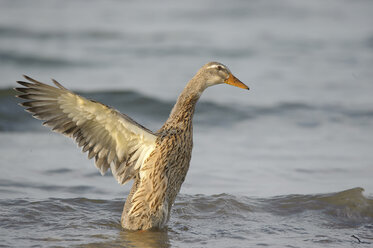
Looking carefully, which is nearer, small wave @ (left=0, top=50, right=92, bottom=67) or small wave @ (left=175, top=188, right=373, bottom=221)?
small wave @ (left=175, top=188, right=373, bottom=221)

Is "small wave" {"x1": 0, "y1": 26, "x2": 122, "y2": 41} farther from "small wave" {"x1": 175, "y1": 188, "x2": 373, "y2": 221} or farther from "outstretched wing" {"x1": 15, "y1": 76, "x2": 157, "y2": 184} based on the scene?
"outstretched wing" {"x1": 15, "y1": 76, "x2": 157, "y2": 184}

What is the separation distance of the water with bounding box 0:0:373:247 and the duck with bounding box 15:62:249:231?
0.32 meters

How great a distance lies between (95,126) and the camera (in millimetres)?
6688

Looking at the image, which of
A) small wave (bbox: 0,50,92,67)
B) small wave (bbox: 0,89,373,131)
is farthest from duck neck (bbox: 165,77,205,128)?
small wave (bbox: 0,50,92,67)

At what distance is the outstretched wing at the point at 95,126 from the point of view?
647 centimetres

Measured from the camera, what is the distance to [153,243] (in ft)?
21.5

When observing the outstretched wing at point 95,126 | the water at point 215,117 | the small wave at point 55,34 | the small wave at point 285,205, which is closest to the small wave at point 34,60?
the water at point 215,117

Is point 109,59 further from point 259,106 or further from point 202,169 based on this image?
point 202,169

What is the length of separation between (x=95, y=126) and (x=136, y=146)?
19.2 inches

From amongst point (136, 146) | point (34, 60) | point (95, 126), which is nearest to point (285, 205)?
point (136, 146)

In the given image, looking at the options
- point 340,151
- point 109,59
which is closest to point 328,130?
point 340,151

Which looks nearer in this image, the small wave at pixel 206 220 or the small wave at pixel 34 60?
the small wave at pixel 206 220

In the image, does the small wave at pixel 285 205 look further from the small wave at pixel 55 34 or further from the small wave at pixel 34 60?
the small wave at pixel 55 34

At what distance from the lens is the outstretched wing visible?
6.47 meters
